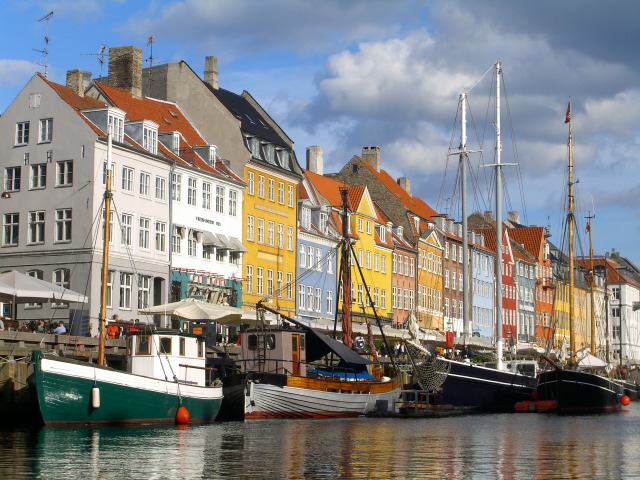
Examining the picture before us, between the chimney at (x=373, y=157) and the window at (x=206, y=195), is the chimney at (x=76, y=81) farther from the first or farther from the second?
the chimney at (x=373, y=157)

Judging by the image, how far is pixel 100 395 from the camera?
36719 mm

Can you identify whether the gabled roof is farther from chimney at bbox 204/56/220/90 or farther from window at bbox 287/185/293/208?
chimney at bbox 204/56/220/90

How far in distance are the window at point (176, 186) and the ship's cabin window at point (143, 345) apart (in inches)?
964

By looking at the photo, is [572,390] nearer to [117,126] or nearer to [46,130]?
[117,126]

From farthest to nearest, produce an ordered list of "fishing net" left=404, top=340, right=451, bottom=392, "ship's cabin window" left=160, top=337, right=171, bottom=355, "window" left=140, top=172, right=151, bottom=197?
"window" left=140, top=172, right=151, bottom=197 < "fishing net" left=404, top=340, right=451, bottom=392 < "ship's cabin window" left=160, top=337, right=171, bottom=355

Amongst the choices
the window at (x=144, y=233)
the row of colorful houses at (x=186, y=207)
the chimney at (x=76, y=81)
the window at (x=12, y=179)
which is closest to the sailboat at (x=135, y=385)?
the row of colorful houses at (x=186, y=207)

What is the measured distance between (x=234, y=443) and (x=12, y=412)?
11.0 m

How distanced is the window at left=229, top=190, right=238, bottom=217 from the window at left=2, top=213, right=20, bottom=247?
1374cm

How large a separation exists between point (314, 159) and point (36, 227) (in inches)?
1482

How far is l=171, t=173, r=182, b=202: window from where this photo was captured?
210ft

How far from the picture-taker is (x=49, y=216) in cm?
5922

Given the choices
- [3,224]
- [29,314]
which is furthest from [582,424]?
[3,224]

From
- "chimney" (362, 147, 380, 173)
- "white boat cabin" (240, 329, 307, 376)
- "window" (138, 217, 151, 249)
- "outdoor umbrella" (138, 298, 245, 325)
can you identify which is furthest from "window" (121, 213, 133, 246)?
"chimney" (362, 147, 380, 173)

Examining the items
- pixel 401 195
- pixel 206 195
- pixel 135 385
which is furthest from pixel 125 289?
pixel 401 195
